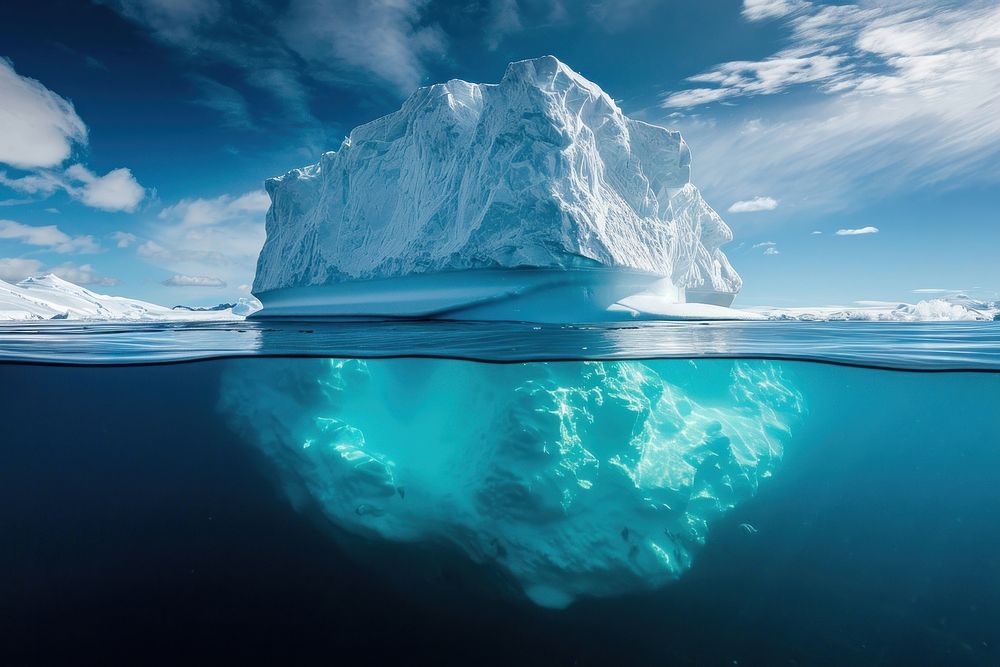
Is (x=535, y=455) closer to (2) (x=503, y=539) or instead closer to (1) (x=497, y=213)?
(2) (x=503, y=539)

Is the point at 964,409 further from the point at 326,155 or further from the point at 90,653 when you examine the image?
the point at 326,155

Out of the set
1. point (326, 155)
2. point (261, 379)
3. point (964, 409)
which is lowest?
point (964, 409)

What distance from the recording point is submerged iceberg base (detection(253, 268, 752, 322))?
62.7ft

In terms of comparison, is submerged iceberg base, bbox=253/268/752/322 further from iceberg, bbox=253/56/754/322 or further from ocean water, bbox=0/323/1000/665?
ocean water, bbox=0/323/1000/665

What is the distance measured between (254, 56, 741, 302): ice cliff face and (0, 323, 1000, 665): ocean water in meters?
8.11

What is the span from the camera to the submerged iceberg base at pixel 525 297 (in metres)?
19.1

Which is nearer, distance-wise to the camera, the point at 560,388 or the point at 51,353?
the point at 560,388

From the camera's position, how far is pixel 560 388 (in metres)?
7.55

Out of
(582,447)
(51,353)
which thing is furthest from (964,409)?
(51,353)

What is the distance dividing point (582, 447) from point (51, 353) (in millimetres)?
10381

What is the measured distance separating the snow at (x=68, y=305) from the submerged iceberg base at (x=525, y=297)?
73.3 feet

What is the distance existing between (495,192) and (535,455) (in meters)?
13.9

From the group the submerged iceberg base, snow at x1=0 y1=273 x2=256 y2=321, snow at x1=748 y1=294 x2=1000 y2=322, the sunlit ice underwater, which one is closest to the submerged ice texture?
the sunlit ice underwater

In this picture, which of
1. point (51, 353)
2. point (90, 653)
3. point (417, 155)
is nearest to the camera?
point (90, 653)
